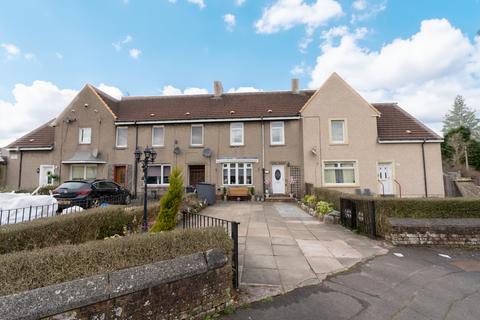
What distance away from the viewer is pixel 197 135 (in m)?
17.7

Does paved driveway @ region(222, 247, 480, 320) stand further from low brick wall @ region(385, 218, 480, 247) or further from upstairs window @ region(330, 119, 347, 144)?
upstairs window @ region(330, 119, 347, 144)

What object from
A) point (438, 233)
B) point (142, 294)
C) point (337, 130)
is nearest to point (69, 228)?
point (142, 294)

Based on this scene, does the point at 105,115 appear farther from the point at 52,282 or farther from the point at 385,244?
the point at 385,244

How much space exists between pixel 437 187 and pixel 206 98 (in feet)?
60.9

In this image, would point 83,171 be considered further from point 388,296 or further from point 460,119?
point 460,119

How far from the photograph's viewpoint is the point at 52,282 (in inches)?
95.0

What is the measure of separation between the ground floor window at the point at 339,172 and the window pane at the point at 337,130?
A: 67.4 inches

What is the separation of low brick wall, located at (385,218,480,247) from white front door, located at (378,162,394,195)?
964 centimetres

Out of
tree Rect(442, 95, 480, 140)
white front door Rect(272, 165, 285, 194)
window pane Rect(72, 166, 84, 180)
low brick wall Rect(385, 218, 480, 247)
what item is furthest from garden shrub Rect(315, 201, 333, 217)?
tree Rect(442, 95, 480, 140)

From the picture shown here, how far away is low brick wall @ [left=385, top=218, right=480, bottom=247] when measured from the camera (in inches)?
244

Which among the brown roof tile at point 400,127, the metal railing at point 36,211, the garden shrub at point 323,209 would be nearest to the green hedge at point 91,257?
the metal railing at point 36,211

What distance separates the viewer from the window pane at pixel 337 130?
629 inches

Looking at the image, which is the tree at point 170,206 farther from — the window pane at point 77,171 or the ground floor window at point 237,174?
the window pane at point 77,171

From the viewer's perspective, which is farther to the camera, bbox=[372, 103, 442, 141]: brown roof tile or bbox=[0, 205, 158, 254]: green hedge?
bbox=[372, 103, 442, 141]: brown roof tile
